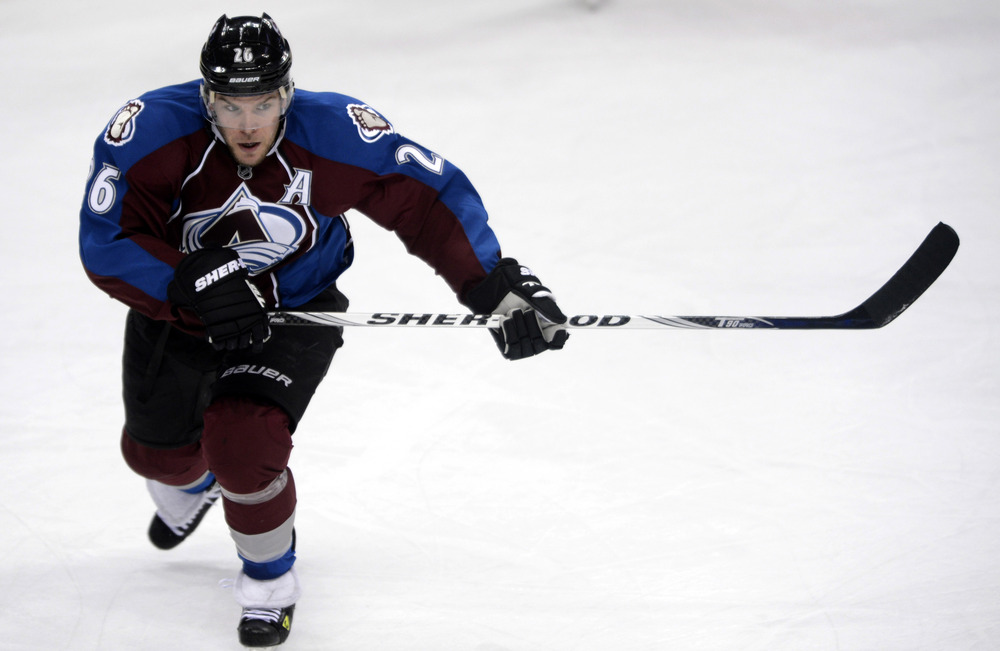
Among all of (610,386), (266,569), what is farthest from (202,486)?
(610,386)

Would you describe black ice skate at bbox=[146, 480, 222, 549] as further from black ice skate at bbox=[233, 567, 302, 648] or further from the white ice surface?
black ice skate at bbox=[233, 567, 302, 648]

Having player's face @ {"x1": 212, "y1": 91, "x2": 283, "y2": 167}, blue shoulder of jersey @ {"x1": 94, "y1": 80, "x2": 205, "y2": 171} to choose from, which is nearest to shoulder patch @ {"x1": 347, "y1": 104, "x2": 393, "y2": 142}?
player's face @ {"x1": 212, "y1": 91, "x2": 283, "y2": 167}

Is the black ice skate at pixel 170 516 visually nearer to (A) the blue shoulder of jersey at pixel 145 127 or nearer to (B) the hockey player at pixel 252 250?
(B) the hockey player at pixel 252 250

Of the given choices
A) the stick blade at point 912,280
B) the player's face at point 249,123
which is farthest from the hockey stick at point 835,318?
the player's face at point 249,123

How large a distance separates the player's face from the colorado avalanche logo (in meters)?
0.09

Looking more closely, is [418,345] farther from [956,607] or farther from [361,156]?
[956,607]

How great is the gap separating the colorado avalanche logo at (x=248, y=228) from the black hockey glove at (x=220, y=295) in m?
0.18

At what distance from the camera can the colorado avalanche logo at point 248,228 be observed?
2266 mm

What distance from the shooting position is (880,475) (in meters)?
2.97

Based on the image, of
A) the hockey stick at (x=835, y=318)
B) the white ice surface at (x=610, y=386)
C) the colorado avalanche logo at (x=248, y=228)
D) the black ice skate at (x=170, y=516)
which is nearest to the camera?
the colorado avalanche logo at (x=248, y=228)

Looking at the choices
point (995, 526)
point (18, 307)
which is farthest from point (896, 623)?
point (18, 307)

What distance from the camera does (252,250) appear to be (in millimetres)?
2338

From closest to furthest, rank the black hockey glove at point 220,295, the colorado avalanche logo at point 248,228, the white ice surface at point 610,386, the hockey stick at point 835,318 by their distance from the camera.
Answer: the black hockey glove at point 220,295, the colorado avalanche logo at point 248,228, the hockey stick at point 835,318, the white ice surface at point 610,386

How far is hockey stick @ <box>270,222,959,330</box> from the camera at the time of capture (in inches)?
93.8
